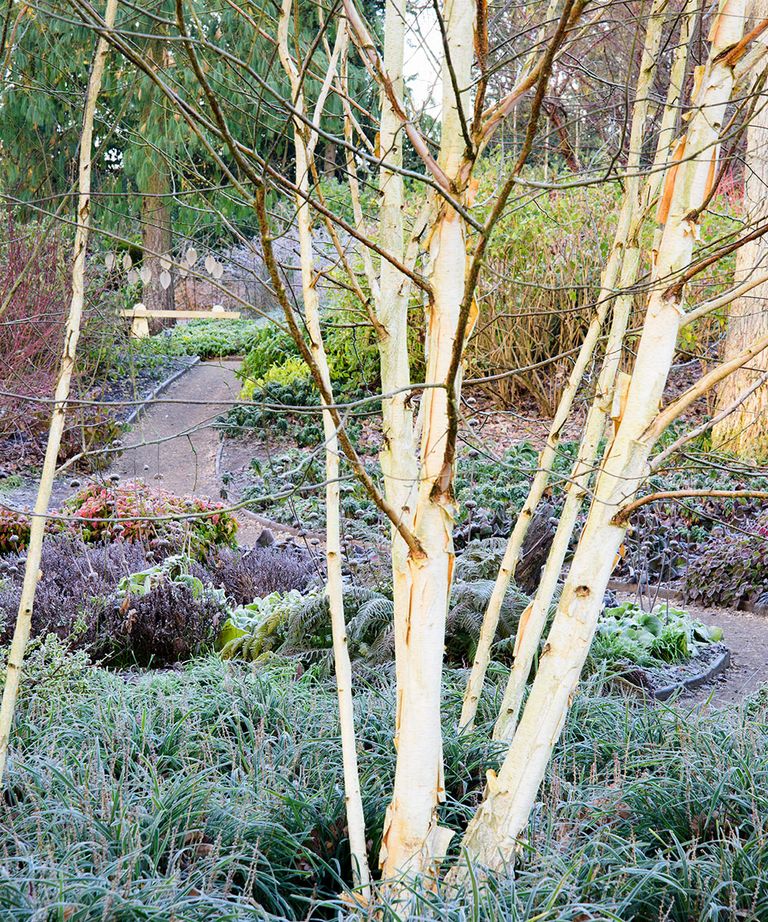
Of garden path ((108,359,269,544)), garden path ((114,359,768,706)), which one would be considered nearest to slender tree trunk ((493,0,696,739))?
garden path ((114,359,768,706))

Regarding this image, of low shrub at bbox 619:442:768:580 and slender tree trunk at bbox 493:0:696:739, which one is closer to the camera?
slender tree trunk at bbox 493:0:696:739

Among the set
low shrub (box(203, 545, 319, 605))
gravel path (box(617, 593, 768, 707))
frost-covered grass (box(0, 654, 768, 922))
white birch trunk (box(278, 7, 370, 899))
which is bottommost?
gravel path (box(617, 593, 768, 707))

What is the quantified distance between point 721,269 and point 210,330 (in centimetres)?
1102

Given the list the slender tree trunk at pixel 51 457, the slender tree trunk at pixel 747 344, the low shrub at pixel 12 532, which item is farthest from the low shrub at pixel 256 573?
the slender tree trunk at pixel 747 344

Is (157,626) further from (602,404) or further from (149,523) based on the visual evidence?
(602,404)

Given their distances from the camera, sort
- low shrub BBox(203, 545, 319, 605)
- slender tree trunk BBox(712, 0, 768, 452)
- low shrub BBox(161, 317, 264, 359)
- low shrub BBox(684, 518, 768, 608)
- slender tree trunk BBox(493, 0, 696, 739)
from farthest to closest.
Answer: low shrub BBox(161, 317, 264, 359)
slender tree trunk BBox(712, 0, 768, 452)
low shrub BBox(684, 518, 768, 608)
low shrub BBox(203, 545, 319, 605)
slender tree trunk BBox(493, 0, 696, 739)

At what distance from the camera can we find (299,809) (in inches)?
93.1

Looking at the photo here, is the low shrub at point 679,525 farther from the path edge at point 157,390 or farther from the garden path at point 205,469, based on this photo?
the path edge at point 157,390

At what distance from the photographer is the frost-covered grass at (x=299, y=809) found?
6.38 feet

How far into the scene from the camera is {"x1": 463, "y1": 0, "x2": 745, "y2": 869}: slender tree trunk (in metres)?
1.94

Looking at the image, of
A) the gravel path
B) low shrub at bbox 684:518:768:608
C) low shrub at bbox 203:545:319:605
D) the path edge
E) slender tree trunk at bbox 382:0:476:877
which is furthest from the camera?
the path edge

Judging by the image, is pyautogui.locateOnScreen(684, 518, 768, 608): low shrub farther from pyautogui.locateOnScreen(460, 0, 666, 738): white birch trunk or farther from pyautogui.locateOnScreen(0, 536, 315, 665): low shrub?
pyautogui.locateOnScreen(460, 0, 666, 738): white birch trunk

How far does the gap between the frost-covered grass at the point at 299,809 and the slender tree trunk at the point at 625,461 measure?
27 cm

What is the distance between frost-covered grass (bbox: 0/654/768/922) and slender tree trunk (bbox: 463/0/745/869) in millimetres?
274
